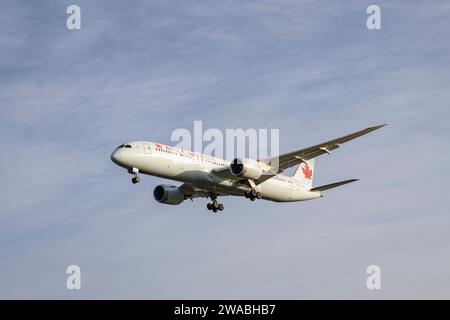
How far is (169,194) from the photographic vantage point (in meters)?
69.6

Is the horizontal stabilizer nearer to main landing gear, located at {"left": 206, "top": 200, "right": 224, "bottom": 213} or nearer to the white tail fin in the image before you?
the white tail fin

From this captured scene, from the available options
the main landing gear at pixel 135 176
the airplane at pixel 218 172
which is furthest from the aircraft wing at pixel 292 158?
the main landing gear at pixel 135 176

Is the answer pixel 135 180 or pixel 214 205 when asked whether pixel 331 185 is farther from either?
pixel 135 180

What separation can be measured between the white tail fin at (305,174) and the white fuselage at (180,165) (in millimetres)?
6684

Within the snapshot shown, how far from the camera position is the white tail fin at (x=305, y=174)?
7339 cm

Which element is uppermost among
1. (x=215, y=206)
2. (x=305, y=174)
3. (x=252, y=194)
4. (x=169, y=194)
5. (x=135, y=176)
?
(x=305, y=174)

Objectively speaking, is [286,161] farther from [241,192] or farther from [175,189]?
[175,189]

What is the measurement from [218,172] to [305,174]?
1592cm

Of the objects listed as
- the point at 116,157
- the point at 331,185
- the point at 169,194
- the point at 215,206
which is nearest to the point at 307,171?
the point at 331,185

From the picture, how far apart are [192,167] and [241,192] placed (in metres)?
6.47

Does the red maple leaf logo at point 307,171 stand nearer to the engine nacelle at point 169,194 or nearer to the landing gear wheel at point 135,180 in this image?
the engine nacelle at point 169,194
